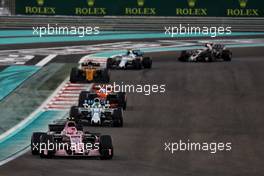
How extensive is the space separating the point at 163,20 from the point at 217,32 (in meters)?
2.93

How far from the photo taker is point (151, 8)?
5591 cm

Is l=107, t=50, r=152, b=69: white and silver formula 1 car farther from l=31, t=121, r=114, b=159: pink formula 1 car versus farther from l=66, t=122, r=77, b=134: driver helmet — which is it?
l=31, t=121, r=114, b=159: pink formula 1 car

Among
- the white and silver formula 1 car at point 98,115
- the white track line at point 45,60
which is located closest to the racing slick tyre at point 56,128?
the white and silver formula 1 car at point 98,115

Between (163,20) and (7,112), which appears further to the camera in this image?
(163,20)

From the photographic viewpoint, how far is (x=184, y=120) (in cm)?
2872

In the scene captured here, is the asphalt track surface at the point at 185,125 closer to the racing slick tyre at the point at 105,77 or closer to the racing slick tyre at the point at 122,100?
the racing slick tyre at the point at 122,100

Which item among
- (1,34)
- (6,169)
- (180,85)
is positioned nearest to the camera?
(6,169)

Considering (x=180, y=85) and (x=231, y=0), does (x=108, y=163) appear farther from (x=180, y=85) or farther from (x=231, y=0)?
(x=231, y=0)

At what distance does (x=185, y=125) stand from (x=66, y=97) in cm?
644

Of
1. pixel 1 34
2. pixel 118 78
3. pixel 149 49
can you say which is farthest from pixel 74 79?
pixel 1 34

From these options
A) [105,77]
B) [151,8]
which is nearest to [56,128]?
[105,77]

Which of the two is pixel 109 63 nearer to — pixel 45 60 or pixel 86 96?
pixel 45 60

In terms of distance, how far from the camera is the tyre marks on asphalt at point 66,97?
31.2m

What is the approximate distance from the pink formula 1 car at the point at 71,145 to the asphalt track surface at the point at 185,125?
22 cm
